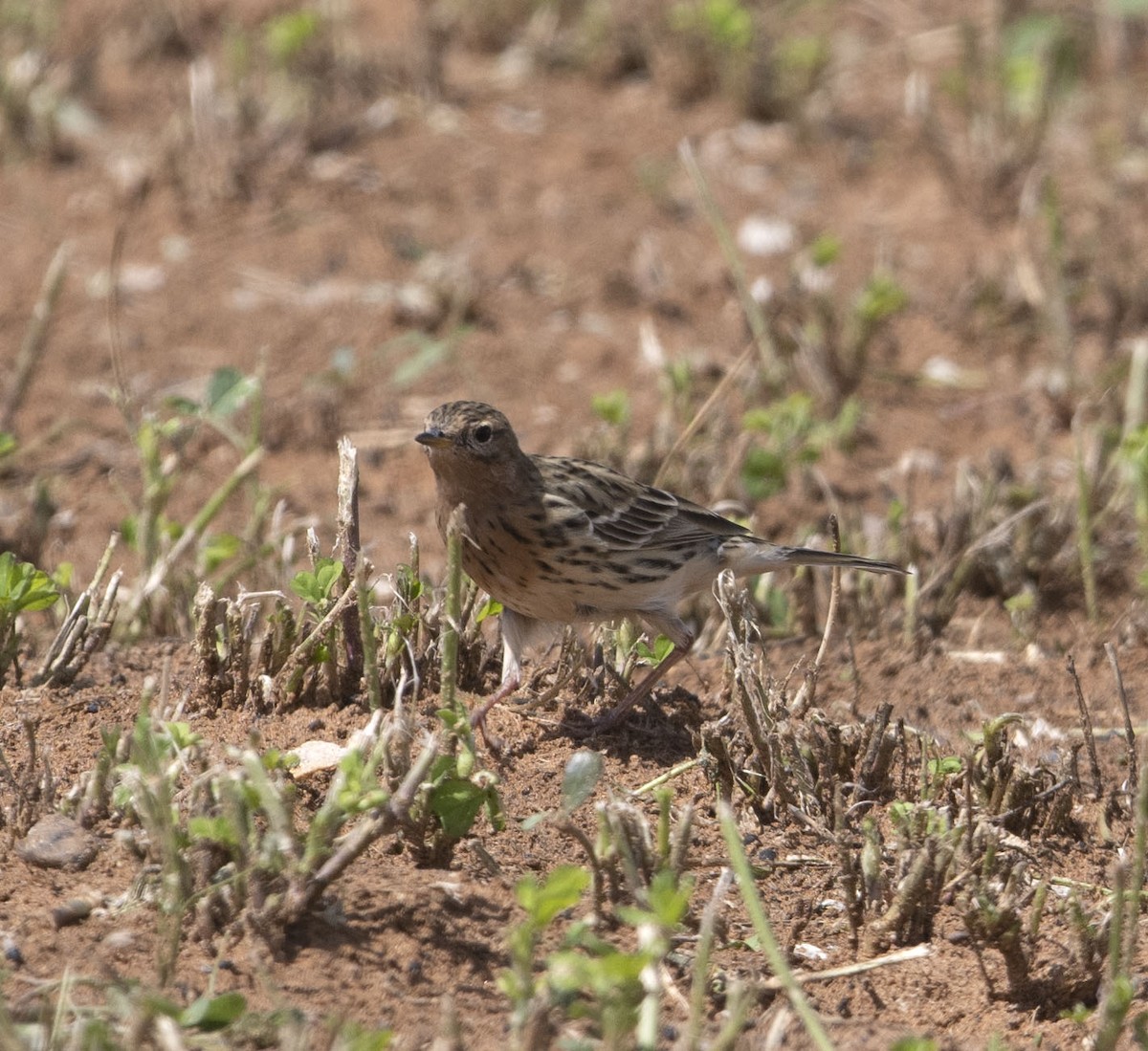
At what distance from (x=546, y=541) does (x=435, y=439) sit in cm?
47

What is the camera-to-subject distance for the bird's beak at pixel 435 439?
5340 mm

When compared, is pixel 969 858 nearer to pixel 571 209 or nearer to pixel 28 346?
pixel 28 346

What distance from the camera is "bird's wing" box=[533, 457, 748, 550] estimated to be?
5551 millimetres

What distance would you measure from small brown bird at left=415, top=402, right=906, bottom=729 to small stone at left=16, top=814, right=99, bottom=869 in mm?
1390

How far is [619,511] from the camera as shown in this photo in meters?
5.73

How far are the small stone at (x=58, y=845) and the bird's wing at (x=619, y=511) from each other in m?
1.89

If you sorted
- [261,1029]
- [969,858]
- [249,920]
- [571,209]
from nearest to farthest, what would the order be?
[261,1029]
[249,920]
[969,858]
[571,209]

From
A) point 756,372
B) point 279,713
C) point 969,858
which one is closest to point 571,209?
point 756,372

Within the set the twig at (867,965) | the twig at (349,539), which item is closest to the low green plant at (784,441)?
the twig at (349,539)

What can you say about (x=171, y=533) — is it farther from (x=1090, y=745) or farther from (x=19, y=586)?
(x=1090, y=745)

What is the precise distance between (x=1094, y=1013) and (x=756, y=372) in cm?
461

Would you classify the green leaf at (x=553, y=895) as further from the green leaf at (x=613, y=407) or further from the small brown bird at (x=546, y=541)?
the green leaf at (x=613, y=407)

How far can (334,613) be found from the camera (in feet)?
15.5

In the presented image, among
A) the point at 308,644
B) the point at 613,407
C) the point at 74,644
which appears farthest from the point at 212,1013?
the point at 613,407
